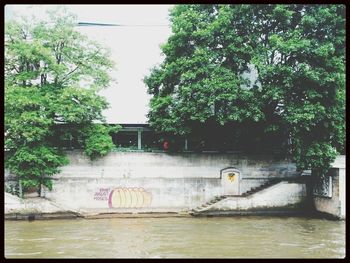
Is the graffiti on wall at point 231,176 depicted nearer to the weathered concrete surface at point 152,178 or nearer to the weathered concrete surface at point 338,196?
the weathered concrete surface at point 152,178

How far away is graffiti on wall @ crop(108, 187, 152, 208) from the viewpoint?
90.3 ft

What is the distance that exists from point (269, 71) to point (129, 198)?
35.1 ft

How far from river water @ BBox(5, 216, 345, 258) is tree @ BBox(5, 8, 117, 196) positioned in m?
3.65

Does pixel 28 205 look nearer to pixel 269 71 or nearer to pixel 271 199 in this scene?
pixel 271 199

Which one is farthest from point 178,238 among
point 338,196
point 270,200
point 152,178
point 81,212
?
point 338,196

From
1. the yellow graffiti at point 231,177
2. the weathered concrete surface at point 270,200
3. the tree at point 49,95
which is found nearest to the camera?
the tree at point 49,95

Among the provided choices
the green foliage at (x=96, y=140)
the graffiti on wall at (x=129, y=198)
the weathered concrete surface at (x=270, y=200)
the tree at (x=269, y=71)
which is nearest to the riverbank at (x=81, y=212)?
the weathered concrete surface at (x=270, y=200)

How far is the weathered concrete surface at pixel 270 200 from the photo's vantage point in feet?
88.9

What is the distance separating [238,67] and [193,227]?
9202 mm

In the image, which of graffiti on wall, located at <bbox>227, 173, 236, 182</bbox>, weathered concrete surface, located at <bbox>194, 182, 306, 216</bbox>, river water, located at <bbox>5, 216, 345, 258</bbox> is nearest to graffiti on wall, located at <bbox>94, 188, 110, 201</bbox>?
river water, located at <bbox>5, 216, 345, 258</bbox>

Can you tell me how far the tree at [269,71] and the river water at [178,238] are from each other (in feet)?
16.3

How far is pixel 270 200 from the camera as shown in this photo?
Answer: 90.5 ft

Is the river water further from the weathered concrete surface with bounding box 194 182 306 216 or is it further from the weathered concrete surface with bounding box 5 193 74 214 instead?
the weathered concrete surface with bounding box 194 182 306 216

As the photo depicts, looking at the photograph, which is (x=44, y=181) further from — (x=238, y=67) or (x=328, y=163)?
(x=328, y=163)
